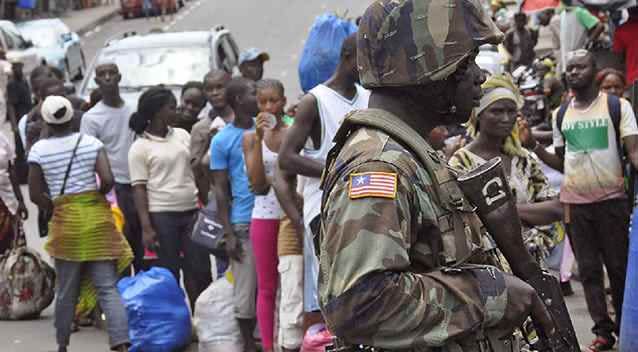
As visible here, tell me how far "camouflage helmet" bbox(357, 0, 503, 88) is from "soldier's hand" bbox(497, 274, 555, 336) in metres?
0.49

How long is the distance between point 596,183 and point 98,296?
3050mm

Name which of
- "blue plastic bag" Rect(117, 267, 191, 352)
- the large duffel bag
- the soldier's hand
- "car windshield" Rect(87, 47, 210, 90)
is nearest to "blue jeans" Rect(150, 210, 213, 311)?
"blue plastic bag" Rect(117, 267, 191, 352)

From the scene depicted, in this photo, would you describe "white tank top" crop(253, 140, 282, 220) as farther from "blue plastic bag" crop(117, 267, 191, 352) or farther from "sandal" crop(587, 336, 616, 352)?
"sandal" crop(587, 336, 616, 352)

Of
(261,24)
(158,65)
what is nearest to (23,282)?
(158,65)

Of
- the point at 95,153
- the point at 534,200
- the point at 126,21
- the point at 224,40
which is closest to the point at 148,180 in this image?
the point at 95,153

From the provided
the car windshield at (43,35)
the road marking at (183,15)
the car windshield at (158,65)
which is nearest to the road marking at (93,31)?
the road marking at (183,15)

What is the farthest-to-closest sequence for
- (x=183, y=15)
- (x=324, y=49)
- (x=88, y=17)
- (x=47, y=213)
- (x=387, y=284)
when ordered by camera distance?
(x=88, y=17) < (x=183, y=15) < (x=47, y=213) < (x=324, y=49) < (x=387, y=284)

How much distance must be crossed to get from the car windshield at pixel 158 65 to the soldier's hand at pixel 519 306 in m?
12.6

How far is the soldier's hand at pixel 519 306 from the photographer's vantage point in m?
2.98

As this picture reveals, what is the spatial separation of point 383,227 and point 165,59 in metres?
13.5

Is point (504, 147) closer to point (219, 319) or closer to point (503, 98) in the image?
point (503, 98)

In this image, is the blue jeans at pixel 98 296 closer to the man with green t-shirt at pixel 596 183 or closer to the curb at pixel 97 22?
the man with green t-shirt at pixel 596 183

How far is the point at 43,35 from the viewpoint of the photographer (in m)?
30.4

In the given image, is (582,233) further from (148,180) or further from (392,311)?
(392,311)
